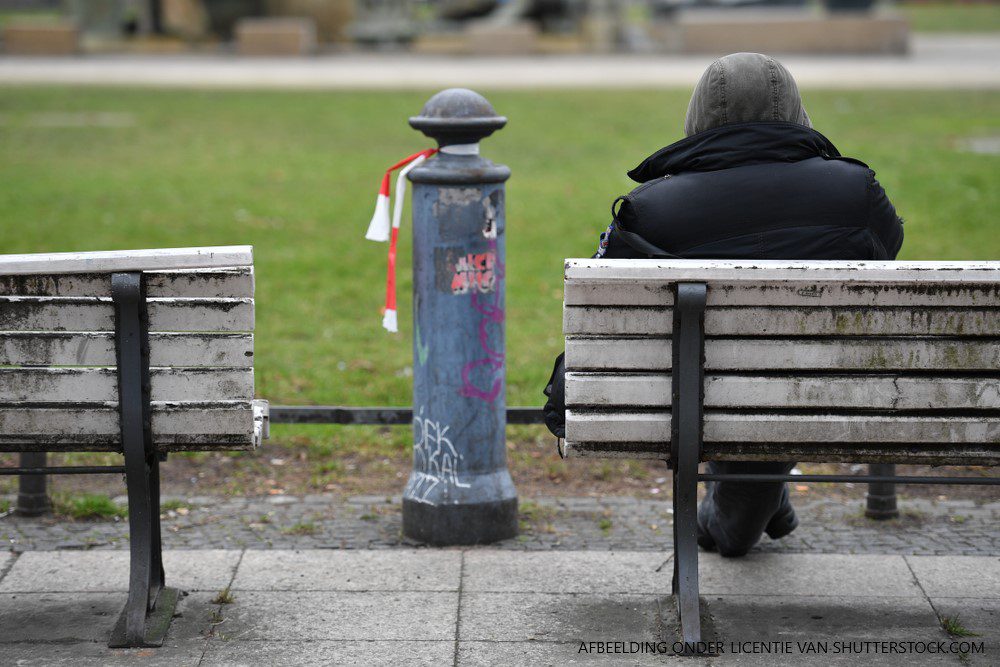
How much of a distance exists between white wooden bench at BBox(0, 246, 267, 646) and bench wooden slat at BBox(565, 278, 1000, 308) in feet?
3.13

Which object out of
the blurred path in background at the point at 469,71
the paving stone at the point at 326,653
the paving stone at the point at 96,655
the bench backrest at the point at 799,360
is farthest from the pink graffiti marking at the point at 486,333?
the blurred path in background at the point at 469,71

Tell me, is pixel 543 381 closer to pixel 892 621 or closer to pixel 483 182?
pixel 483 182

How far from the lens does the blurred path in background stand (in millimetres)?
21094

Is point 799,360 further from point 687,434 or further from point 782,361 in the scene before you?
point 687,434

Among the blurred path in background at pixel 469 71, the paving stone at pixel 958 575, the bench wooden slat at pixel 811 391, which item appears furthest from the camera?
the blurred path in background at pixel 469 71

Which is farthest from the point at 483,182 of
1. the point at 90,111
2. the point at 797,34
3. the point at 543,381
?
the point at 797,34

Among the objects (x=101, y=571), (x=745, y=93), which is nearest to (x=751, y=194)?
(x=745, y=93)

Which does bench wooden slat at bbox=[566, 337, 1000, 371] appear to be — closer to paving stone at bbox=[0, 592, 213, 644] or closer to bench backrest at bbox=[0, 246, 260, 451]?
bench backrest at bbox=[0, 246, 260, 451]

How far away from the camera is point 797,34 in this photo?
2655 centimetres

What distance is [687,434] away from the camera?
350 centimetres

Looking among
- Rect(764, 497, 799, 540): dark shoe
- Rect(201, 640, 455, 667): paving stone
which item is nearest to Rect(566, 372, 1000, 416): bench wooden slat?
Rect(201, 640, 455, 667): paving stone

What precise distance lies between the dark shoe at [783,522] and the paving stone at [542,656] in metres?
0.92

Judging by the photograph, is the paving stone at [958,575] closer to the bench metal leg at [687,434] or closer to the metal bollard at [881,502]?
the metal bollard at [881,502]

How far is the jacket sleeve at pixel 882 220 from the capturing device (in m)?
3.67
